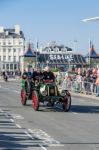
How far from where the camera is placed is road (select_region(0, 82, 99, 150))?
1270cm

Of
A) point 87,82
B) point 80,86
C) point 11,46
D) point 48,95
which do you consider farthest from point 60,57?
point 48,95

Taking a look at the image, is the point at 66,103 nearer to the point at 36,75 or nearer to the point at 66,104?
the point at 66,104

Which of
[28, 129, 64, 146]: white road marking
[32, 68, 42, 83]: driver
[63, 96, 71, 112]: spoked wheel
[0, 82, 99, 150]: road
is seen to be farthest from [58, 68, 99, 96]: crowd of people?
[28, 129, 64, 146]: white road marking

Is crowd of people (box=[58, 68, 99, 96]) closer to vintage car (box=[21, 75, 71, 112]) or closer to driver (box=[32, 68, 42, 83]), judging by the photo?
driver (box=[32, 68, 42, 83])

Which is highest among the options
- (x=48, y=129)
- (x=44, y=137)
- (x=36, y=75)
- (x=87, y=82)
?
(x=36, y=75)

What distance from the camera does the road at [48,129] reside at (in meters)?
12.7

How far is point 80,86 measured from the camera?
3738 centimetres

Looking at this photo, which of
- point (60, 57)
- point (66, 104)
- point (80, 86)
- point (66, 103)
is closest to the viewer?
point (66, 103)

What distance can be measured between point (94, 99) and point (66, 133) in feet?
55.1

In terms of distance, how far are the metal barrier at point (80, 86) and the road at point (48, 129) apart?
11.1 meters

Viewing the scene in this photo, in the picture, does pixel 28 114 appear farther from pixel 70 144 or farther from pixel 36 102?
pixel 70 144

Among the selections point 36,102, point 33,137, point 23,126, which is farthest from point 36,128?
point 36,102

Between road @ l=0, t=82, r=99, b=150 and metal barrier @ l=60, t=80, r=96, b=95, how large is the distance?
11.1 m

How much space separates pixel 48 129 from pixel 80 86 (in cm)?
2175
